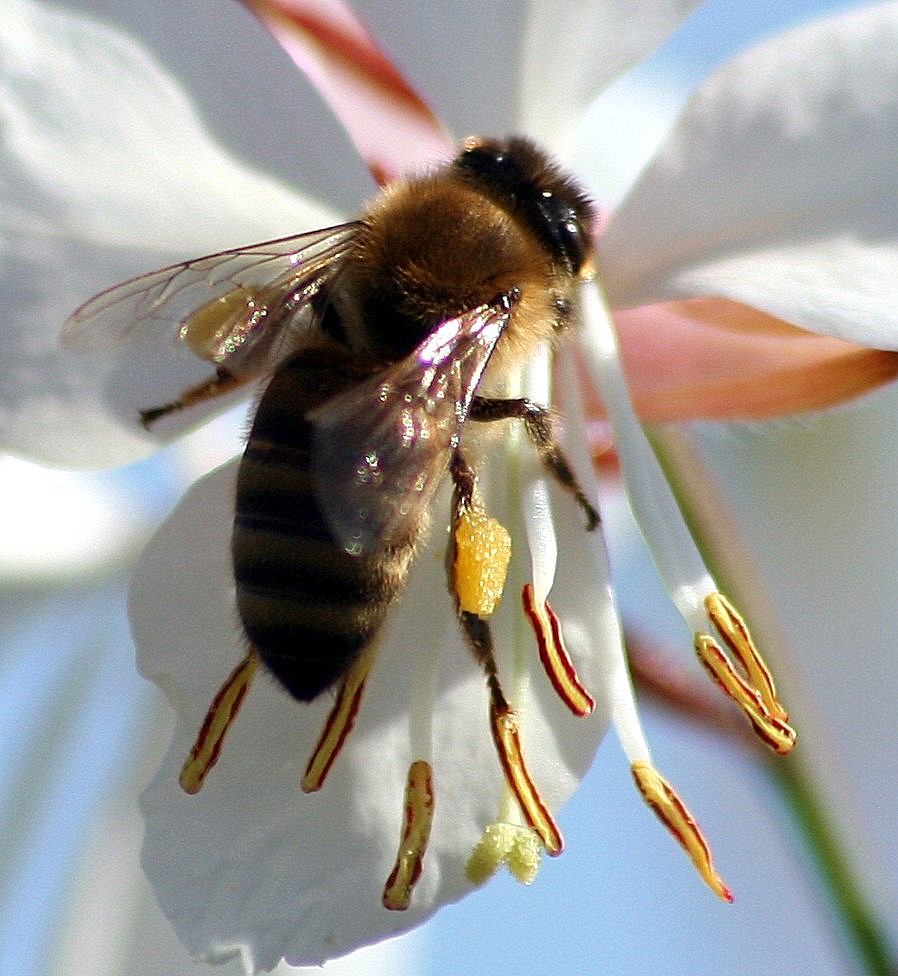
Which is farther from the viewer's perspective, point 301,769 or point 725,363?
point 725,363

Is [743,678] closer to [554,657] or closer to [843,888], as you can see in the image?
[554,657]

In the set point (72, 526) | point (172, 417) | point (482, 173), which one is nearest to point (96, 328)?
point (172, 417)

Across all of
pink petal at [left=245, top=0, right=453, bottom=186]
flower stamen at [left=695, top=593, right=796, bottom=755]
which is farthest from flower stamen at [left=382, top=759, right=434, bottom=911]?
pink petal at [left=245, top=0, right=453, bottom=186]

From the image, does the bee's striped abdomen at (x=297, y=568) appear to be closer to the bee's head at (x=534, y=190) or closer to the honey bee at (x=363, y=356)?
the honey bee at (x=363, y=356)

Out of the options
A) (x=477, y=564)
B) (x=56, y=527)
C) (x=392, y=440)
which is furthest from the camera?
(x=56, y=527)

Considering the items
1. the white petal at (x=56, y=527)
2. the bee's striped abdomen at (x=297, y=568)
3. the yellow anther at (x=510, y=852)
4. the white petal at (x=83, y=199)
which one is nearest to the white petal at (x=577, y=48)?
the white petal at (x=83, y=199)

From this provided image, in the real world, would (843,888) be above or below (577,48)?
below

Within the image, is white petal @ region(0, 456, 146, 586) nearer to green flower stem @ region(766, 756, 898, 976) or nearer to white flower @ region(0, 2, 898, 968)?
white flower @ region(0, 2, 898, 968)

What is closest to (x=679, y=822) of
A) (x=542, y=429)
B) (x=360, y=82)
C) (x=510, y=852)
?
(x=510, y=852)
